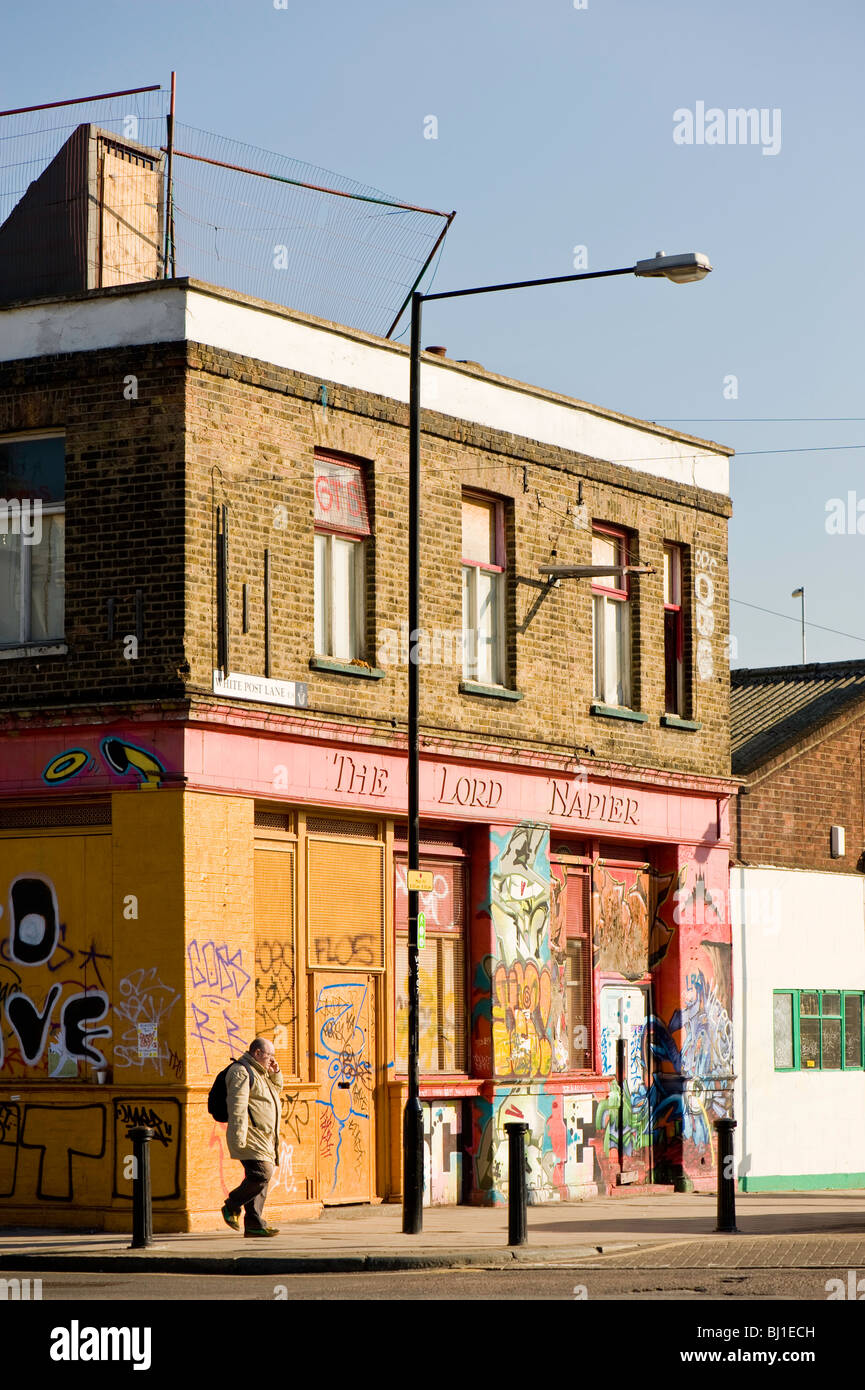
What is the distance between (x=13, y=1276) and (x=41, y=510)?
7.93m

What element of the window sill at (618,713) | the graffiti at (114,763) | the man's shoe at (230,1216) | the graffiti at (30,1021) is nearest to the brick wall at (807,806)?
the window sill at (618,713)

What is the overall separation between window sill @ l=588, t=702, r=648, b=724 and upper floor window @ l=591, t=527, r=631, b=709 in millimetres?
199

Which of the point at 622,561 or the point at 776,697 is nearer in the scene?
the point at 622,561

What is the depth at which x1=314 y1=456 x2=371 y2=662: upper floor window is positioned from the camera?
2197 centimetres

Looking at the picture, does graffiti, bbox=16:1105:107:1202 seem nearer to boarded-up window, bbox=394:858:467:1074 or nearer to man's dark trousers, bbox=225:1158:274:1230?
man's dark trousers, bbox=225:1158:274:1230

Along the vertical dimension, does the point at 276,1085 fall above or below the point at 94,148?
below

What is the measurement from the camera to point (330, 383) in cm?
2200

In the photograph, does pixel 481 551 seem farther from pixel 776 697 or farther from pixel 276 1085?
pixel 776 697

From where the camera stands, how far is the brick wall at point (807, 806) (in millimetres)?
28500

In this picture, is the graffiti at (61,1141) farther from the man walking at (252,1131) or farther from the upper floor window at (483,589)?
the upper floor window at (483,589)

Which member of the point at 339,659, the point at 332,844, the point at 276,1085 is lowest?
the point at 276,1085

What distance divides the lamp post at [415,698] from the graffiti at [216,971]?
6.63ft
